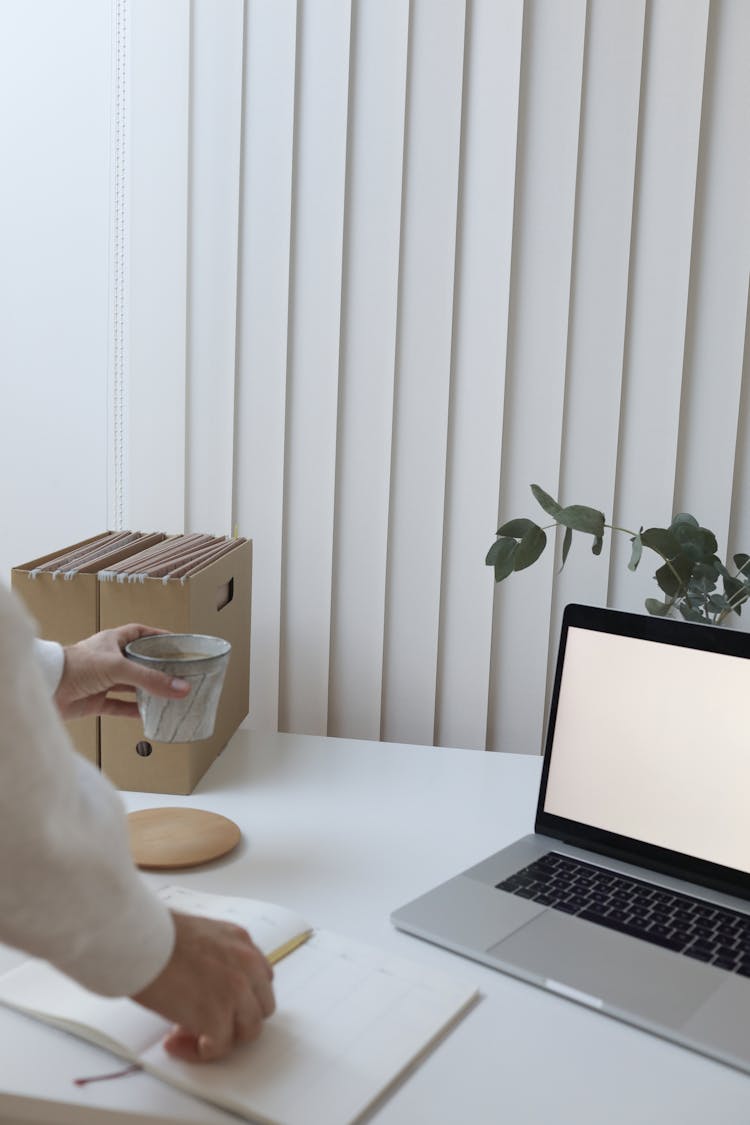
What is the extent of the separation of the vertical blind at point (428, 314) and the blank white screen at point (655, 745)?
49cm

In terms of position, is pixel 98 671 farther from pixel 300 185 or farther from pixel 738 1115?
pixel 300 185

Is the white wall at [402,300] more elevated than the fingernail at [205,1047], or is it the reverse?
the white wall at [402,300]

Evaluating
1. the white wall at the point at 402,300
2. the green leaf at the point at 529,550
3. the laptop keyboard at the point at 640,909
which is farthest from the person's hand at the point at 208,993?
the white wall at the point at 402,300

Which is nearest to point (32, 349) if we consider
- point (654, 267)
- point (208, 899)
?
point (654, 267)

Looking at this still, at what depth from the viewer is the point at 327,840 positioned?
113 cm

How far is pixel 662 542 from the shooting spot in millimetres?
1354

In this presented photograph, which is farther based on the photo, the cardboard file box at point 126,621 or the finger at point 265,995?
the cardboard file box at point 126,621

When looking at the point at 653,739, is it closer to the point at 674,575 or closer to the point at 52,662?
the point at 674,575

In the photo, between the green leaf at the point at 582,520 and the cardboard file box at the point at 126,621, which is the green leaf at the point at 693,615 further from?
the cardboard file box at the point at 126,621

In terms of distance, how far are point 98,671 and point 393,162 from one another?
90cm

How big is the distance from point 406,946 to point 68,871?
1.28ft

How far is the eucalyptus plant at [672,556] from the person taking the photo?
1325 millimetres

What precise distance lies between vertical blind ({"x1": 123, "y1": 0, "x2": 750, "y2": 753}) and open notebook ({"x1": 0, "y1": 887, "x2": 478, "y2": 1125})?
79cm

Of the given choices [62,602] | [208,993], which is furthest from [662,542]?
[208,993]
